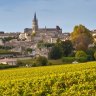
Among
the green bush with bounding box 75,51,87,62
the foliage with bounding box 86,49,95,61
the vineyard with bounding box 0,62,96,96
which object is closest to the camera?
the vineyard with bounding box 0,62,96,96

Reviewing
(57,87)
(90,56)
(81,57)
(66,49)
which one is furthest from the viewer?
(66,49)

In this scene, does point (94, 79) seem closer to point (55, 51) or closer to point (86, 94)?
point (86, 94)

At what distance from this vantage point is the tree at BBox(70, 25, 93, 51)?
321 ft

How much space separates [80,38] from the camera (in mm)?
98312

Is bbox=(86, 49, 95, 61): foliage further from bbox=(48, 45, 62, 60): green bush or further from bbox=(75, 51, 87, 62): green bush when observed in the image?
bbox=(48, 45, 62, 60): green bush

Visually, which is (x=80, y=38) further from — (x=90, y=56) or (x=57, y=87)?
(x=57, y=87)

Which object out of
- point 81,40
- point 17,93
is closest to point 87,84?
point 17,93

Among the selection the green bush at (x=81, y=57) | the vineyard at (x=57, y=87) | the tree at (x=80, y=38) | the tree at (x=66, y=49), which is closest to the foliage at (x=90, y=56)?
the green bush at (x=81, y=57)

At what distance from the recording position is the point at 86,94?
44.6 ft

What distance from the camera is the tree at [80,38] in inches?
3853

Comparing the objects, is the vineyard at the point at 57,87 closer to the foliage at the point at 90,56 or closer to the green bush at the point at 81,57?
the green bush at the point at 81,57

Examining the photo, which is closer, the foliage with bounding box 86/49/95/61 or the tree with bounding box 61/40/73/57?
the foliage with bounding box 86/49/95/61

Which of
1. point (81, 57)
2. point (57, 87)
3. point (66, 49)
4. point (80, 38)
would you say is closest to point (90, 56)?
point (81, 57)

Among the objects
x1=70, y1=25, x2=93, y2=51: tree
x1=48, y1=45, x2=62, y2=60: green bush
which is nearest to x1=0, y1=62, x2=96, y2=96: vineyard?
x1=48, y1=45, x2=62, y2=60: green bush
